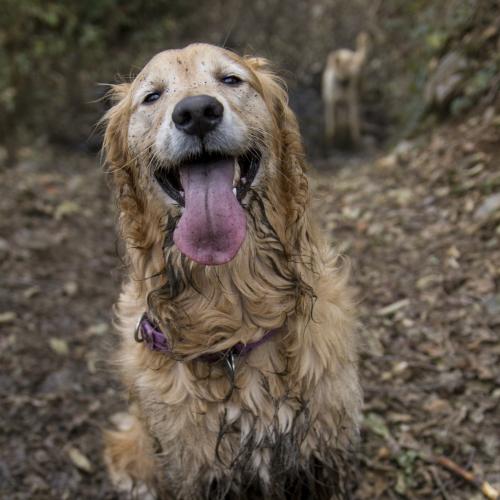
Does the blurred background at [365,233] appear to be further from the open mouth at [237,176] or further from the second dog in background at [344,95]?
the open mouth at [237,176]

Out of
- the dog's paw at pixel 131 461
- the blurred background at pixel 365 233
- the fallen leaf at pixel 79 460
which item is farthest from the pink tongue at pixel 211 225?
the fallen leaf at pixel 79 460

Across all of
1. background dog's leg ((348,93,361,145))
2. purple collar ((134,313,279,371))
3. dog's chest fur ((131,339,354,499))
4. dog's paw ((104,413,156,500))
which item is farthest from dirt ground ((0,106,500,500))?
background dog's leg ((348,93,361,145))

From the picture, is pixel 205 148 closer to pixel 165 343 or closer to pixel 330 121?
pixel 165 343

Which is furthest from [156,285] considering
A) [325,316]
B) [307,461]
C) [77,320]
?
[77,320]

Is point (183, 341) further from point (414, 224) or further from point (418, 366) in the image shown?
point (414, 224)

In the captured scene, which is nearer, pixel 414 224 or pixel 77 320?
pixel 77 320

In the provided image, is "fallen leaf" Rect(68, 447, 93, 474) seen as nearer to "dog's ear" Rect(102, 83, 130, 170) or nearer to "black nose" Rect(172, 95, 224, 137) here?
"dog's ear" Rect(102, 83, 130, 170)

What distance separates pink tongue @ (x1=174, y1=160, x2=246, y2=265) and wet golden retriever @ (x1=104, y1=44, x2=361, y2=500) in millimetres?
26

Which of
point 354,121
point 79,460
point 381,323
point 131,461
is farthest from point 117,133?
point 354,121

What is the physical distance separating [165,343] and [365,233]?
10.0 feet

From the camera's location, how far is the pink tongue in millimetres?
2125

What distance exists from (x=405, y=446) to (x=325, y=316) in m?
1.17

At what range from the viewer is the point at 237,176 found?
2283mm

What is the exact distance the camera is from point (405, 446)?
3.18 meters
